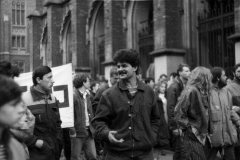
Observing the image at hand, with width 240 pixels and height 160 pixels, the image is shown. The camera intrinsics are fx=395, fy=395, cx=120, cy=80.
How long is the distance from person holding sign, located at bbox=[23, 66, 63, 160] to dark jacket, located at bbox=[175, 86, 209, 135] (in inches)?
67.3

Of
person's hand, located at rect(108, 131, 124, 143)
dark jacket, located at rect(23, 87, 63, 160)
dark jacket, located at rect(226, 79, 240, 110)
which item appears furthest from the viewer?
dark jacket, located at rect(226, 79, 240, 110)

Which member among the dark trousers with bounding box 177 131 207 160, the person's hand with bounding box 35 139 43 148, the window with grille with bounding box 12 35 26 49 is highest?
the window with grille with bounding box 12 35 26 49

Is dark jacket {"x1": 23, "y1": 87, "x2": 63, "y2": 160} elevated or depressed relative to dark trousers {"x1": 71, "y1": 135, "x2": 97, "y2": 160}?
elevated

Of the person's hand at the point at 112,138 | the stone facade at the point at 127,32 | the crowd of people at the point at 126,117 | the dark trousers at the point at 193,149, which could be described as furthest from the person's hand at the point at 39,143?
the stone facade at the point at 127,32

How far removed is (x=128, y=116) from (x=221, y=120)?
221 centimetres

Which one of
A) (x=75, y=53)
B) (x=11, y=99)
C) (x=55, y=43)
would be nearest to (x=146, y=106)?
(x=11, y=99)

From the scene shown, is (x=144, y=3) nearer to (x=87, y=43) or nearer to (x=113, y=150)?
(x=87, y=43)

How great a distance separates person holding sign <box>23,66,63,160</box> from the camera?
469cm

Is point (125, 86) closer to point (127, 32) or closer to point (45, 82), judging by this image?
point (45, 82)

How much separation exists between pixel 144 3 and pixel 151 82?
9271mm

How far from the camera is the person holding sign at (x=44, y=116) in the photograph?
4.69m

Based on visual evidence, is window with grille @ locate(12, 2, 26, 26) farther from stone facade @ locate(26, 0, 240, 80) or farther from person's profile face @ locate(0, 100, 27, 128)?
person's profile face @ locate(0, 100, 27, 128)

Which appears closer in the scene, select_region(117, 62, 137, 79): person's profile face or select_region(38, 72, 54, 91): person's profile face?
select_region(117, 62, 137, 79): person's profile face

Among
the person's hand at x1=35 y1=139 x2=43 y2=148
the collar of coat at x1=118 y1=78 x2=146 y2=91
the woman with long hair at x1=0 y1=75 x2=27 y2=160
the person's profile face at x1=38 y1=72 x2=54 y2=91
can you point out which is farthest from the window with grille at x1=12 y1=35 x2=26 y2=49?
the woman with long hair at x1=0 y1=75 x2=27 y2=160
